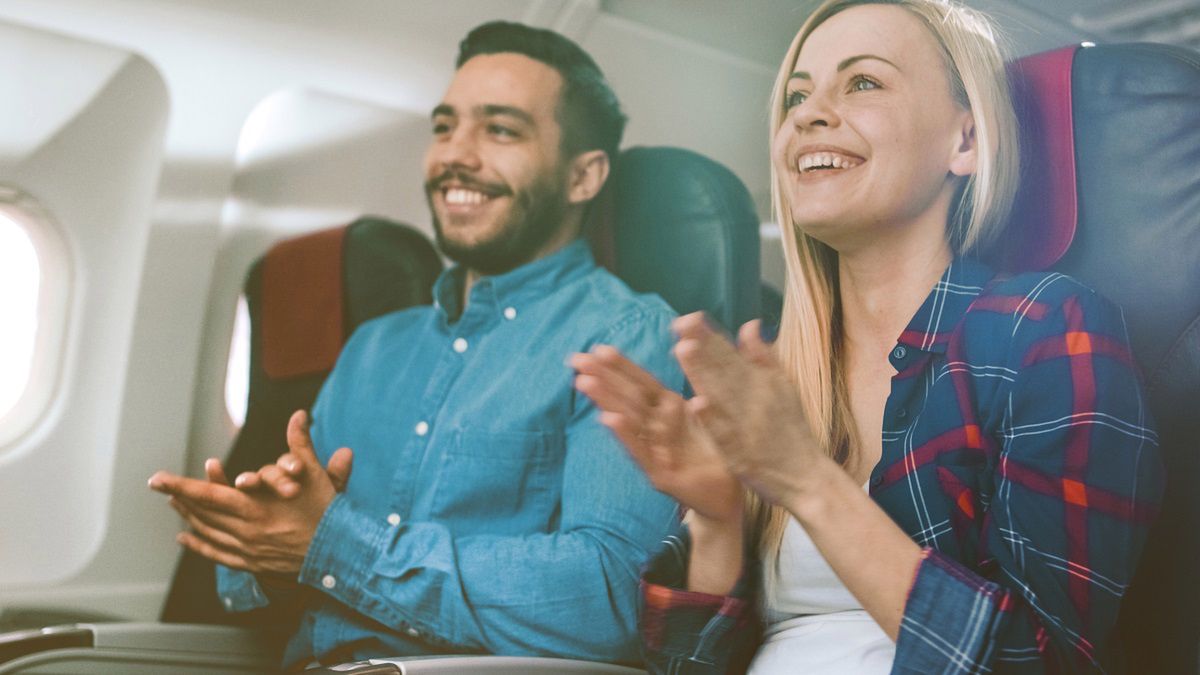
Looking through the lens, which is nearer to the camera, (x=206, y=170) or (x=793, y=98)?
(x=793, y=98)

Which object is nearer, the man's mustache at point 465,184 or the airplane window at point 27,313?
the airplane window at point 27,313

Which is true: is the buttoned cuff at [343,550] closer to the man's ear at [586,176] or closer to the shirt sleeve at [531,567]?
the shirt sleeve at [531,567]

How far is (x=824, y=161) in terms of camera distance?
1183 millimetres

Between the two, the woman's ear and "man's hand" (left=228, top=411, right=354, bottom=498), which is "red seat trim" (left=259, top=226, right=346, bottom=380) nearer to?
"man's hand" (left=228, top=411, right=354, bottom=498)

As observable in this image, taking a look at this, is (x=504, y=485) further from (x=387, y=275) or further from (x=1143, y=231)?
(x=1143, y=231)

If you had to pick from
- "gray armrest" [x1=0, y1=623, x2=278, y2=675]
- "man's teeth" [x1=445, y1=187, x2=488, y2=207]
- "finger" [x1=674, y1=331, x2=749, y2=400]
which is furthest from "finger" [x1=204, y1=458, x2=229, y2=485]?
"finger" [x1=674, y1=331, x2=749, y2=400]

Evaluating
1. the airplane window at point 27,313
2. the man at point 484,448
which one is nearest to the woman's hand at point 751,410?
the man at point 484,448

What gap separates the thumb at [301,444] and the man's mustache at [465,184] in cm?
42

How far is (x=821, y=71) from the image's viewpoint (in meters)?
1.20

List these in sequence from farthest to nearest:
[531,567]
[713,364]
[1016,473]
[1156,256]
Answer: [531,567] < [1156,256] < [1016,473] < [713,364]

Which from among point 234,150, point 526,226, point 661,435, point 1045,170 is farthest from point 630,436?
point 234,150

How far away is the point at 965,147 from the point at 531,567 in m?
0.74

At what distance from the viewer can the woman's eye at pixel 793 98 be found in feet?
4.05

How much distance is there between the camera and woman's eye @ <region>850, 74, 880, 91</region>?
1156 millimetres
